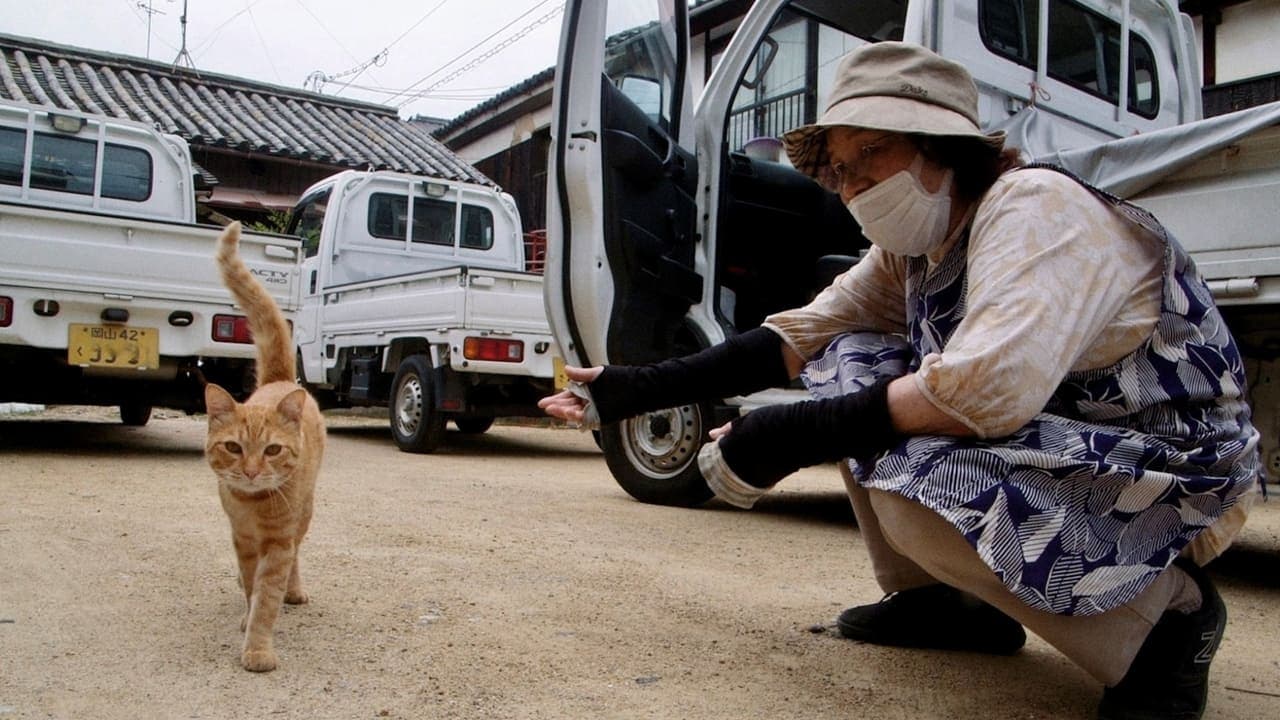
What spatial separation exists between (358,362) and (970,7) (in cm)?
551

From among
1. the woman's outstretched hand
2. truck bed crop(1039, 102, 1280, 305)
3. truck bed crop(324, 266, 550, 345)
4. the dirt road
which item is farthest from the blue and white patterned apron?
truck bed crop(324, 266, 550, 345)

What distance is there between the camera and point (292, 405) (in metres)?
2.42

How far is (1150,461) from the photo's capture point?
177cm

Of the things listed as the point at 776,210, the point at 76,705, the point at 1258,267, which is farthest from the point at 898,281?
the point at 776,210

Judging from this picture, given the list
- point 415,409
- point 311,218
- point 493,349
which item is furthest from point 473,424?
point 311,218

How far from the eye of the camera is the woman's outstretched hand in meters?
2.25

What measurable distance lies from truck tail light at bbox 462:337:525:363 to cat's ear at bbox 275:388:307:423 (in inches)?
171

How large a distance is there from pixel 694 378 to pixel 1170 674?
113 cm

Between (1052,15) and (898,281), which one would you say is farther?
(1052,15)

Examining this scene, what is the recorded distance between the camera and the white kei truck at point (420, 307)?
6.91m

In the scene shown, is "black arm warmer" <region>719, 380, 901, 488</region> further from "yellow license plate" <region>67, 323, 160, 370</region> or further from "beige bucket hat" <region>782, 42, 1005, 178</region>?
"yellow license plate" <region>67, 323, 160, 370</region>

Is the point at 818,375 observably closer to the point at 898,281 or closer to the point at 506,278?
the point at 898,281

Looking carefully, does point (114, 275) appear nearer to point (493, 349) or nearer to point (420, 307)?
point (420, 307)

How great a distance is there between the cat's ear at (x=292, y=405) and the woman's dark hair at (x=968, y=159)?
155cm
